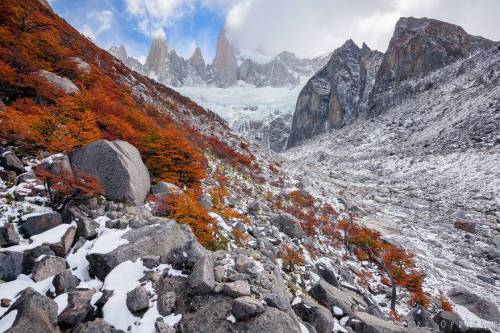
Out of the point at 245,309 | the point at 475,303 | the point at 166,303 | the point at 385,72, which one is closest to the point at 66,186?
the point at 166,303

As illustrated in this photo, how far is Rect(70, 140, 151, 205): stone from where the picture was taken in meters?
8.10

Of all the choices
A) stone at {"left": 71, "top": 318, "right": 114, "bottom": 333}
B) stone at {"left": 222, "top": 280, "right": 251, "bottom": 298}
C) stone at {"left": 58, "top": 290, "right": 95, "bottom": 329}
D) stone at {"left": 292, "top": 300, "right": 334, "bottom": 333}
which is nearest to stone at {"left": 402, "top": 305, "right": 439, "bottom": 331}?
stone at {"left": 292, "top": 300, "right": 334, "bottom": 333}

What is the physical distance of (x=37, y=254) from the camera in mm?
5531

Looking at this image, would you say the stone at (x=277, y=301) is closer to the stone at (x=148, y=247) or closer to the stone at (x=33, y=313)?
the stone at (x=148, y=247)

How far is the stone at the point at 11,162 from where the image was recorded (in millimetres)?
7367

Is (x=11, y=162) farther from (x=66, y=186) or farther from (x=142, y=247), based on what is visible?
(x=142, y=247)

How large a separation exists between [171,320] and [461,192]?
1186 inches

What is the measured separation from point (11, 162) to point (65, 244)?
11.3 feet

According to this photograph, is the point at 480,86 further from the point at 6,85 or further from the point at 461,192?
the point at 6,85

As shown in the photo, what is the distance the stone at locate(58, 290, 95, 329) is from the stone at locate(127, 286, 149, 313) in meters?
0.67

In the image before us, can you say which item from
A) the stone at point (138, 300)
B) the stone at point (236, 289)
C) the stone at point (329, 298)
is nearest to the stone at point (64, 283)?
the stone at point (138, 300)

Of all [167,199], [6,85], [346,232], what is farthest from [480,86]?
[6,85]

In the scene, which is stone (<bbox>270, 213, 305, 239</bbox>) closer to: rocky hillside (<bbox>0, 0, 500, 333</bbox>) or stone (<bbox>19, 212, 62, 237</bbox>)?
rocky hillside (<bbox>0, 0, 500, 333</bbox>)

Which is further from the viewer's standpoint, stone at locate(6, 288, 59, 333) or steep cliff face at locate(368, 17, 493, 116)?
steep cliff face at locate(368, 17, 493, 116)
